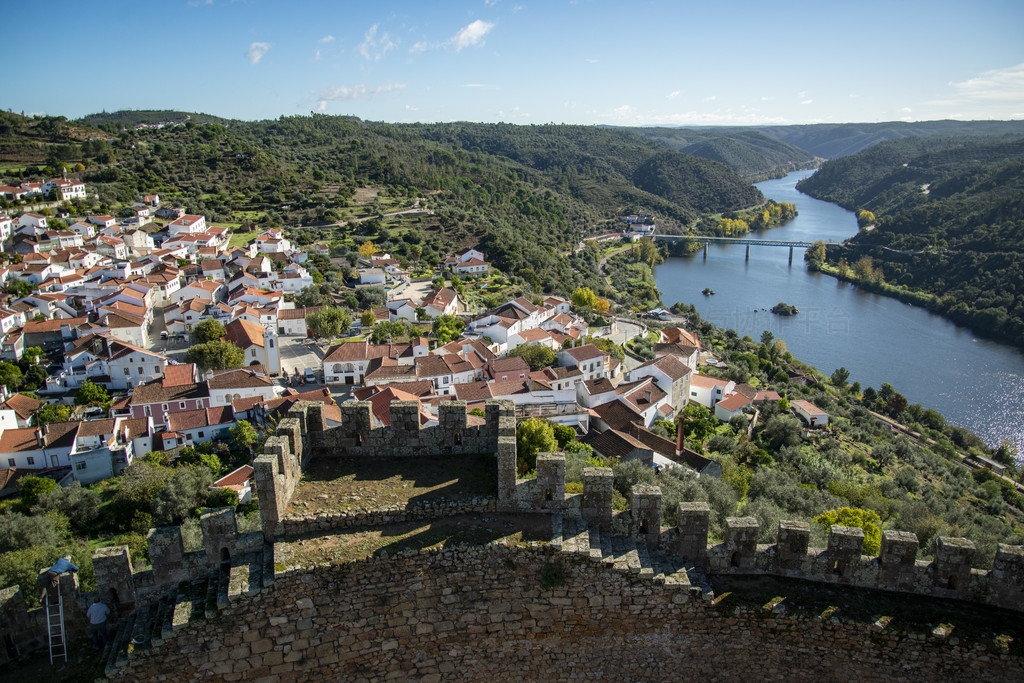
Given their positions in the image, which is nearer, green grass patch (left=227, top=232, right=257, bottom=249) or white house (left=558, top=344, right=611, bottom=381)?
white house (left=558, top=344, right=611, bottom=381)

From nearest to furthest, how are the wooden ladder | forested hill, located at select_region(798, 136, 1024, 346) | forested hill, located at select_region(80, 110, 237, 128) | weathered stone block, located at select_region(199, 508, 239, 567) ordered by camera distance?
weathered stone block, located at select_region(199, 508, 239, 567)
the wooden ladder
forested hill, located at select_region(798, 136, 1024, 346)
forested hill, located at select_region(80, 110, 237, 128)

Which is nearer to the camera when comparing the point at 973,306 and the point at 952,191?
the point at 973,306

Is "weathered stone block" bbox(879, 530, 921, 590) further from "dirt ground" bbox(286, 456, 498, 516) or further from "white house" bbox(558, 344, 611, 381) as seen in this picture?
"white house" bbox(558, 344, 611, 381)

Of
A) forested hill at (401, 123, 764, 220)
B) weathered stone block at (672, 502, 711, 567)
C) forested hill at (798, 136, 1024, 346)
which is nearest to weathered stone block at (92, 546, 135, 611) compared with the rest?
weathered stone block at (672, 502, 711, 567)

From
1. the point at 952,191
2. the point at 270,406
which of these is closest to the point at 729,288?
the point at 952,191

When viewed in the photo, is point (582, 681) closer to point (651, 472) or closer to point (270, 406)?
point (651, 472)
